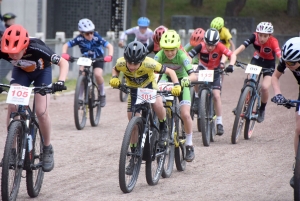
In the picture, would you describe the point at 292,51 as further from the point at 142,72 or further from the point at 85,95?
the point at 85,95

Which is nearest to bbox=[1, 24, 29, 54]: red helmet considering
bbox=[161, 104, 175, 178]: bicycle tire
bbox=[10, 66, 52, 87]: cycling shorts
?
bbox=[10, 66, 52, 87]: cycling shorts

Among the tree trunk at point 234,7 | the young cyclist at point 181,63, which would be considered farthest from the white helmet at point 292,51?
the tree trunk at point 234,7

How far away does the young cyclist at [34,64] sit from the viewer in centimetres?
750

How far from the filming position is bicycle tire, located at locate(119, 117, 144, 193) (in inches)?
310

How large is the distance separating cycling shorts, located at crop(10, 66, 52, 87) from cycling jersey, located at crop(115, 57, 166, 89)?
34.0 inches

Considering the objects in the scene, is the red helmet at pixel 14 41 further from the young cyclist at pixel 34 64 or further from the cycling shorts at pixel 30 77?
the cycling shorts at pixel 30 77

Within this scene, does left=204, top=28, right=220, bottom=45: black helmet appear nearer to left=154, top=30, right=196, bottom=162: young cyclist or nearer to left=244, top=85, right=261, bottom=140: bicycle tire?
left=244, top=85, right=261, bottom=140: bicycle tire

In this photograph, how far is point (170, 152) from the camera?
939 cm

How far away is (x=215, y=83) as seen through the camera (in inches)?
481

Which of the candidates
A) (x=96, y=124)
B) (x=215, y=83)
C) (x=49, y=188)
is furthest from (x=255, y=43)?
(x=49, y=188)

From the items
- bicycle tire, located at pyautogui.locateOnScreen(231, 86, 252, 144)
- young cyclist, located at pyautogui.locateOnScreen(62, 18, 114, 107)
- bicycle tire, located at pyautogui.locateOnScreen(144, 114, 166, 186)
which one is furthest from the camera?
young cyclist, located at pyautogui.locateOnScreen(62, 18, 114, 107)

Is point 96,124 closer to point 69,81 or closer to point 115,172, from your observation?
point 115,172

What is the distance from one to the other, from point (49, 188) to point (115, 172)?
1238mm

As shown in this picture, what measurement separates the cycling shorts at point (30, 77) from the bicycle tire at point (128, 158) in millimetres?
1048
